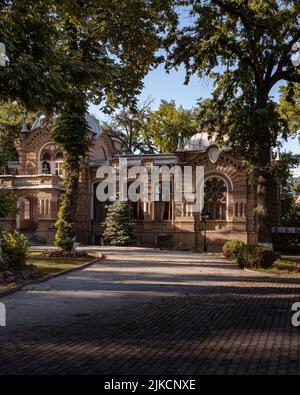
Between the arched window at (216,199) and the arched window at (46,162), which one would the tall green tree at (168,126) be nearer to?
the arched window at (46,162)

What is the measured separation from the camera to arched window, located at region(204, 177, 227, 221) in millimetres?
35250

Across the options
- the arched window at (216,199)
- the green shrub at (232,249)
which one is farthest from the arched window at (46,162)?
the green shrub at (232,249)

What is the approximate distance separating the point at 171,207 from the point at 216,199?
3359 millimetres

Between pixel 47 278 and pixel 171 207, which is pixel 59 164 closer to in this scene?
pixel 171 207

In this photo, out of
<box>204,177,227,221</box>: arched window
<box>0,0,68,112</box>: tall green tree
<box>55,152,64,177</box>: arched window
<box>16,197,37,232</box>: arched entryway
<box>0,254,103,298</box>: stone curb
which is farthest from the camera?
<box>55,152,64,177</box>: arched window

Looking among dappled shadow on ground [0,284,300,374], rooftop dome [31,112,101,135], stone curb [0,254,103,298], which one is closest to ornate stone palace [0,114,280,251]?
rooftop dome [31,112,101,135]

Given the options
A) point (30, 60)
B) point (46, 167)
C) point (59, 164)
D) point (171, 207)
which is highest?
point (59, 164)

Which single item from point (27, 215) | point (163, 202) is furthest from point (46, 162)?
point (163, 202)

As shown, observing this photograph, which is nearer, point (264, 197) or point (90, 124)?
point (264, 197)

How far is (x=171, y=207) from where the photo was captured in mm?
36125

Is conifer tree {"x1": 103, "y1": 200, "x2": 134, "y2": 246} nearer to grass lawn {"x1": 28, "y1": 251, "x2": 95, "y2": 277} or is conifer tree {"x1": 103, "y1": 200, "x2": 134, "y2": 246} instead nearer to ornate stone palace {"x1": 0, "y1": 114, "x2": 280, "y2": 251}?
ornate stone palace {"x1": 0, "y1": 114, "x2": 280, "y2": 251}

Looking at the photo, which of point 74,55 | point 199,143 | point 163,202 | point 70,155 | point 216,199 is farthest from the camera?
point 199,143
